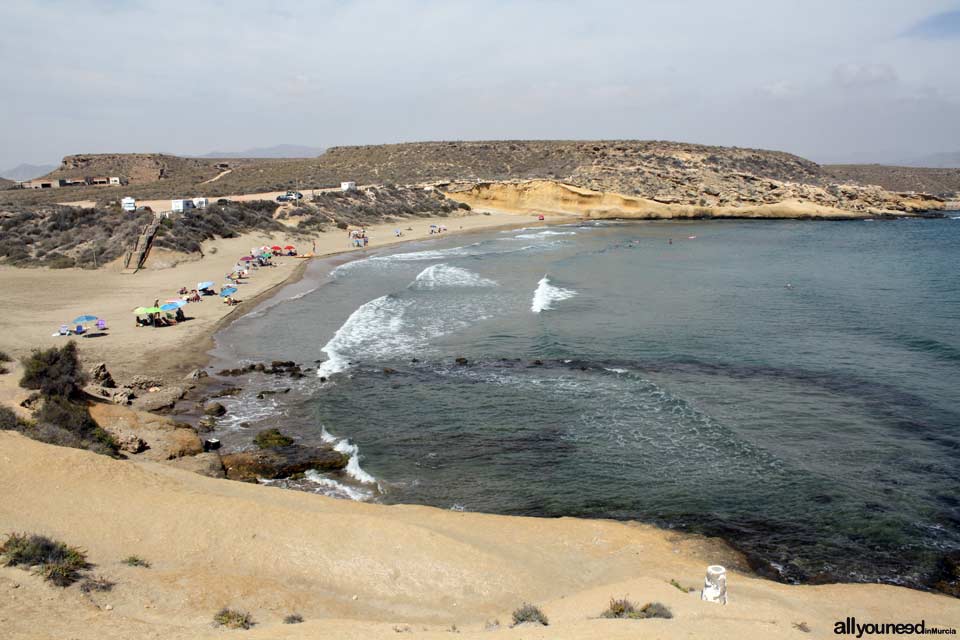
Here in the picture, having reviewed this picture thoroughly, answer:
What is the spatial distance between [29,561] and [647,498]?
10731 mm

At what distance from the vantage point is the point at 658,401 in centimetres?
1866

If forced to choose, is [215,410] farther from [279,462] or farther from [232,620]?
[232,620]

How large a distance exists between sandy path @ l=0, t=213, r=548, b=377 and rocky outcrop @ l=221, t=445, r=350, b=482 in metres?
7.85

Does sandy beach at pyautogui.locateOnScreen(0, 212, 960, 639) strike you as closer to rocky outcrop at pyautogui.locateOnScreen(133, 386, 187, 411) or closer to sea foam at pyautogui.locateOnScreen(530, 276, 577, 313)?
rocky outcrop at pyautogui.locateOnScreen(133, 386, 187, 411)

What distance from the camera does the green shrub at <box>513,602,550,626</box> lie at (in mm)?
8352

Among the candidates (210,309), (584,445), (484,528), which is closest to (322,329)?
(210,309)

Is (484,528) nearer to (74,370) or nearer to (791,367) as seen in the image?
(74,370)

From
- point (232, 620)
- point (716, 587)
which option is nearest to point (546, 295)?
point (716, 587)

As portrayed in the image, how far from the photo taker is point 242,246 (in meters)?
46.0

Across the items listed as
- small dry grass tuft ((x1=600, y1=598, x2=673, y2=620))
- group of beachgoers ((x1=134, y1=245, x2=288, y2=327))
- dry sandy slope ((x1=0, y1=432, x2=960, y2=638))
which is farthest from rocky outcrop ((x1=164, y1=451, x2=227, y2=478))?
group of beachgoers ((x1=134, y1=245, x2=288, y2=327))

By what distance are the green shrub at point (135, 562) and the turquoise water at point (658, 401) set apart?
497 centimetres

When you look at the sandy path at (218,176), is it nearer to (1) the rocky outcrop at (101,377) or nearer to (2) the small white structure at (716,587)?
(1) the rocky outcrop at (101,377)

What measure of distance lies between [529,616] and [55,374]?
13378 millimetres

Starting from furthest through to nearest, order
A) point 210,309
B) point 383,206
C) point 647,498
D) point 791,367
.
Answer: point 383,206, point 210,309, point 791,367, point 647,498
